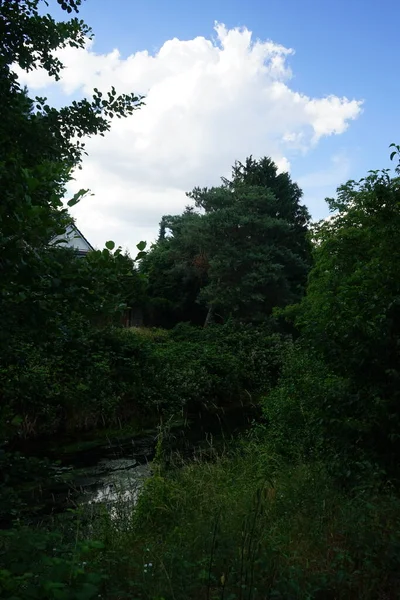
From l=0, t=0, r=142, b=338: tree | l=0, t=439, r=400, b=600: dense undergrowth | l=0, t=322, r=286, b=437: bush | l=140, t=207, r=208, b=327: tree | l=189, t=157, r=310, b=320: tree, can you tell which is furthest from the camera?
l=140, t=207, r=208, b=327: tree

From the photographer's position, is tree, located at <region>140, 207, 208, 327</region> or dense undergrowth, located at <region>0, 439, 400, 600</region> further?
tree, located at <region>140, 207, 208, 327</region>

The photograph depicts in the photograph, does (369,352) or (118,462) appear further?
(118,462)

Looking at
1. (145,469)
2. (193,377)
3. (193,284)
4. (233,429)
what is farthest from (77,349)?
(193,284)

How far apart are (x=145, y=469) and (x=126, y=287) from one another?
7982 millimetres

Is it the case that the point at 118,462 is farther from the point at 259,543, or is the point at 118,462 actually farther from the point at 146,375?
the point at 259,543

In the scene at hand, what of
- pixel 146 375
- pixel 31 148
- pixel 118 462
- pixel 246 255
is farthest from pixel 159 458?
pixel 246 255

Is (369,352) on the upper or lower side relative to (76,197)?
lower

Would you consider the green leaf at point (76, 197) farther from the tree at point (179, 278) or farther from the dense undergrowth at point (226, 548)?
the tree at point (179, 278)

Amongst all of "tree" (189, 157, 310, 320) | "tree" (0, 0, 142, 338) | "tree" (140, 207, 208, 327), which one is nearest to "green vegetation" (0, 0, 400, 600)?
"tree" (0, 0, 142, 338)

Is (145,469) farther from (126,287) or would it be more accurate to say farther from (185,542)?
(126,287)

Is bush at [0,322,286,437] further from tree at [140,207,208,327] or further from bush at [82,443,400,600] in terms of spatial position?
tree at [140,207,208,327]

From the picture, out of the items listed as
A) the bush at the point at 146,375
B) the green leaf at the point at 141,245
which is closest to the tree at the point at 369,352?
the bush at the point at 146,375

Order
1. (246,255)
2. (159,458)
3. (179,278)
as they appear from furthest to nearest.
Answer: (179,278), (246,255), (159,458)

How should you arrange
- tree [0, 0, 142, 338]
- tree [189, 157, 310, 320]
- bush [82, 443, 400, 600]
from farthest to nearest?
1. tree [189, 157, 310, 320]
2. bush [82, 443, 400, 600]
3. tree [0, 0, 142, 338]
